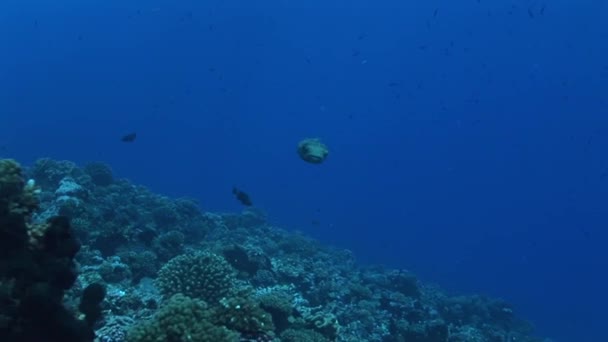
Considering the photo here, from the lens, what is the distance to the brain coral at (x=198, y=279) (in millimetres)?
10688

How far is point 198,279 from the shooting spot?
1080 centimetres

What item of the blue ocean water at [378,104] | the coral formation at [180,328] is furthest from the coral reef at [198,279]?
the blue ocean water at [378,104]

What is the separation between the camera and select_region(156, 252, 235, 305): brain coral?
1069 centimetres

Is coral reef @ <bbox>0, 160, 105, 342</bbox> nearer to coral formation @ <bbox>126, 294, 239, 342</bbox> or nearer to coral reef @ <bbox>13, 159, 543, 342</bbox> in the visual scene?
coral reef @ <bbox>13, 159, 543, 342</bbox>

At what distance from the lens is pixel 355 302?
1912cm

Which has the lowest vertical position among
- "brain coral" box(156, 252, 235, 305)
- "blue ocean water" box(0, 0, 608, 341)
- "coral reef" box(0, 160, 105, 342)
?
"coral reef" box(0, 160, 105, 342)

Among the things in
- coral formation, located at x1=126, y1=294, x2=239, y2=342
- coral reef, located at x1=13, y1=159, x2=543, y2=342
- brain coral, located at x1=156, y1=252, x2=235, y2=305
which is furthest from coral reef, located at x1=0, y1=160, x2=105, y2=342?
brain coral, located at x1=156, y1=252, x2=235, y2=305

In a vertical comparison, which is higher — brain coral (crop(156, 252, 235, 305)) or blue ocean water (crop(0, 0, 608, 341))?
blue ocean water (crop(0, 0, 608, 341))

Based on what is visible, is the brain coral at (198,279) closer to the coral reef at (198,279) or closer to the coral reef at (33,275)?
the coral reef at (198,279)

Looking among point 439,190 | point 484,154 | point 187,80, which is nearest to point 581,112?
point 484,154

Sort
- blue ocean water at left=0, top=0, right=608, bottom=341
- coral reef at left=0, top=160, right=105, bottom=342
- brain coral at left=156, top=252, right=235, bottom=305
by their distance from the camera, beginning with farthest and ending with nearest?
blue ocean water at left=0, top=0, right=608, bottom=341 → brain coral at left=156, top=252, right=235, bottom=305 → coral reef at left=0, top=160, right=105, bottom=342

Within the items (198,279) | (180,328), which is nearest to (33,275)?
(180,328)

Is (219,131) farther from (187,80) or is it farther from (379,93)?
(379,93)

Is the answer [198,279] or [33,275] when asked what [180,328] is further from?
[198,279]
